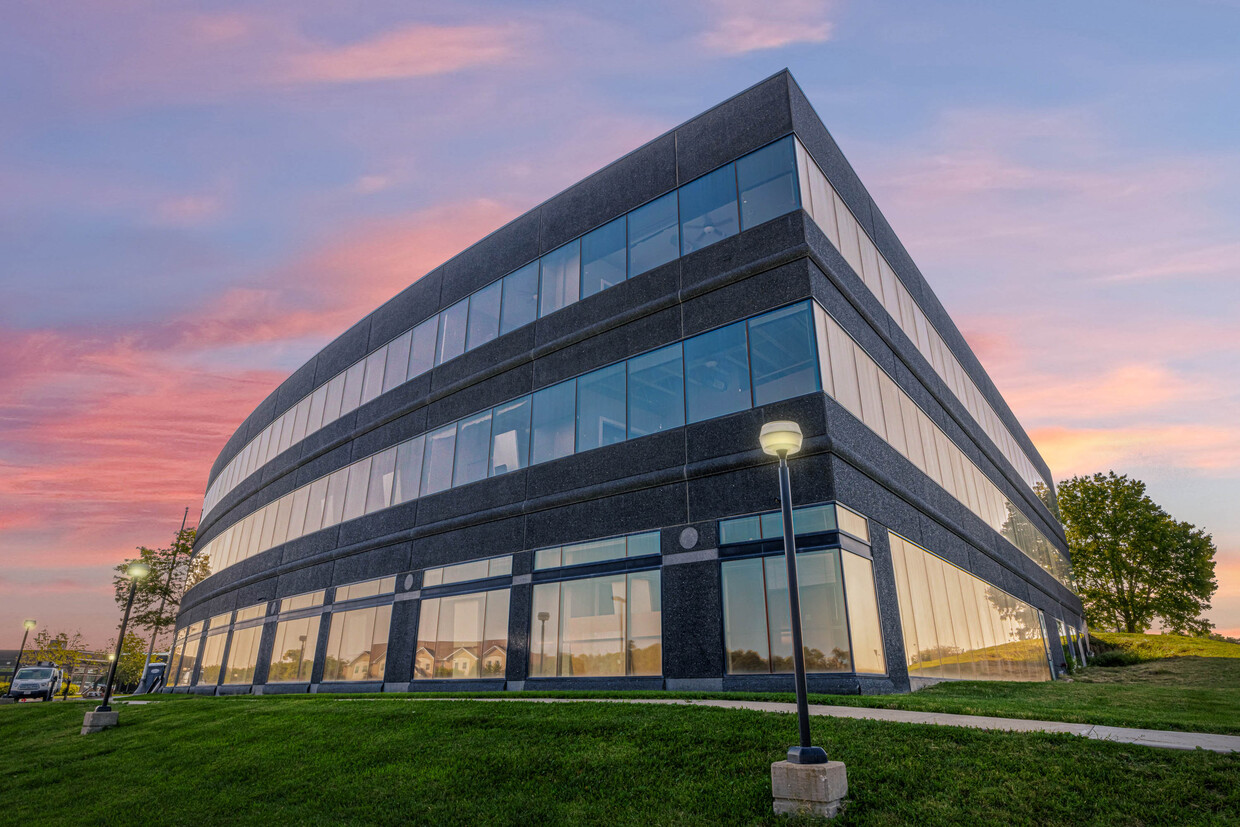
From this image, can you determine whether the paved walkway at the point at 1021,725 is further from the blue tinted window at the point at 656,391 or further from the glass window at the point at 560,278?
the glass window at the point at 560,278

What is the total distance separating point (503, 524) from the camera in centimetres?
2398

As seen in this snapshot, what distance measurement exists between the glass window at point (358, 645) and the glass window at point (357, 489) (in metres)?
4.42

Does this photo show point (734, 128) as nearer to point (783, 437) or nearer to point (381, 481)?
point (783, 437)

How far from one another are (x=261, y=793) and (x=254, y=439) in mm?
40278

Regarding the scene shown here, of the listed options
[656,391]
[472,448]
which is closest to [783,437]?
[656,391]

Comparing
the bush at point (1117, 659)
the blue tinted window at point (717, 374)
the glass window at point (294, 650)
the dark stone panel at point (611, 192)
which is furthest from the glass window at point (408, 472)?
the bush at point (1117, 659)

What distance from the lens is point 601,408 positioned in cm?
2222

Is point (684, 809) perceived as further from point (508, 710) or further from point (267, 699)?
point (267, 699)

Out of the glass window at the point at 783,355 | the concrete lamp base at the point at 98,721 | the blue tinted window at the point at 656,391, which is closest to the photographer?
the glass window at the point at 783,355

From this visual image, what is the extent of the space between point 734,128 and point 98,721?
82.8ft

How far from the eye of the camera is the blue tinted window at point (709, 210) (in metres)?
20.9

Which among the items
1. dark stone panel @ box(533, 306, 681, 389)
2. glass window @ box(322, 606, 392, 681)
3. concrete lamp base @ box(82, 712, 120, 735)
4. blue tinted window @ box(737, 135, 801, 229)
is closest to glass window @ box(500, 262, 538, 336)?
dark stone panel @ box(533, 306, 681, 389)

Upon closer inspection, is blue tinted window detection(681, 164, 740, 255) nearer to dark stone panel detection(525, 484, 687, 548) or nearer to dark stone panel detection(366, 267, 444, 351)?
dark stone panel detection(525, 484, 687, 548)

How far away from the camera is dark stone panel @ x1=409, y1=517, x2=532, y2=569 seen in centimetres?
2345
